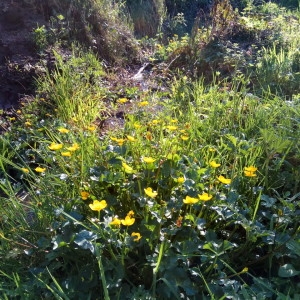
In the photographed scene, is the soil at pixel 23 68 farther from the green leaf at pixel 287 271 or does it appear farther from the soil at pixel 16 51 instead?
the green leaf at pixel 287 271

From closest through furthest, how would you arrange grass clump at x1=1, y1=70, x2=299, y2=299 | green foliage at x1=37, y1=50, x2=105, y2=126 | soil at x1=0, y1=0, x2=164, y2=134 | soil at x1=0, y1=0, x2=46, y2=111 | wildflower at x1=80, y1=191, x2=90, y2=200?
grass clump at x1=1, y1=70, x2=299, y2=299 → wildflower at x1=80, y1=191, x2=90, y2=200 → green foliage at x1=37, y1=50, x2=105, y2=126 → soil at x1=0, y1=0, x2=164, y2=134 → soil at x1=0, y1=0, x2=46, y2=111

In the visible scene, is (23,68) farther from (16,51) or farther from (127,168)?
(127,168)

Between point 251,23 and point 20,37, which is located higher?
point 20,37

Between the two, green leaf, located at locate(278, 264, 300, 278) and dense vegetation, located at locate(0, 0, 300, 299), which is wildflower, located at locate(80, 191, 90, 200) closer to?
dense vegetation, located at locate(0, 0, 300, 299)

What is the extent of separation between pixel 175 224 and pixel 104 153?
22.2 inches

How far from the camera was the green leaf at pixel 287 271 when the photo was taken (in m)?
1.77

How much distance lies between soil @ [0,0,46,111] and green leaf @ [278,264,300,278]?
2.87m

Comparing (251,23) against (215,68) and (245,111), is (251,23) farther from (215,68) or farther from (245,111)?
(245,111)

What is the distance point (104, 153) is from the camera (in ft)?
7.23

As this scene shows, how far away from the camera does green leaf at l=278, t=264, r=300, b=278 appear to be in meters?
1.77

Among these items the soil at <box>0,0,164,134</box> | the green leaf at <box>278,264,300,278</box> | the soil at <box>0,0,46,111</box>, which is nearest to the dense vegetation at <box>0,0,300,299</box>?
the green leaf at <box>278,264,300,278</box>

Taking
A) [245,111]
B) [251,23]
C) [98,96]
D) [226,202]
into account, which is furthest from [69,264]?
[251,23]

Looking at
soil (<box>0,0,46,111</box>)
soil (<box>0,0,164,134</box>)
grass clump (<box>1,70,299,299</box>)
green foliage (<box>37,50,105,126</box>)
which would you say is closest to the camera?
grass clump (<box>1,70,299,299</box>)

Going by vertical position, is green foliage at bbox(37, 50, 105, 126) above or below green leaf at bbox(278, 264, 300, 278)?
above
